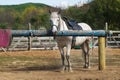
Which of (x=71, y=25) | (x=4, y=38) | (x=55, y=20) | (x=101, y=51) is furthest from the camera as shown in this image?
(x=71, y=25)

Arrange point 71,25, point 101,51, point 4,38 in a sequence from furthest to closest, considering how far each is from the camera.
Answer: point 71,25
point 101,51
point 4,38

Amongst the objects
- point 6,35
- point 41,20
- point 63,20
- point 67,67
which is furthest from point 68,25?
point 41,20

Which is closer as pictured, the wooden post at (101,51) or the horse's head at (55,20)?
the horse's head at (55,20)

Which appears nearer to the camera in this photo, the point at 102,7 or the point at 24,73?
the point at 24,73

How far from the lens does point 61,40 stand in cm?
1280

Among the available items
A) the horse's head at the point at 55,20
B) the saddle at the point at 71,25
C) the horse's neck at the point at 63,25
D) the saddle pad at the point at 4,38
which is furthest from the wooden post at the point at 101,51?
the saddle pad at the point at 4,38

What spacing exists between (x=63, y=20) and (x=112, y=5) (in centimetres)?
2570

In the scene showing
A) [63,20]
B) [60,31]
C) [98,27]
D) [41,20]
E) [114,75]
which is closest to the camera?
[114,75]

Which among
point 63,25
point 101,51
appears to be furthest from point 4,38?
point 101,51

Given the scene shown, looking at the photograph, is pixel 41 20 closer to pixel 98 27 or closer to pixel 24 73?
pixel 98 27

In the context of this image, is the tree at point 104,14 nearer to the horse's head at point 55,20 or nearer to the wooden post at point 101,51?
the wooden post at point 101,51

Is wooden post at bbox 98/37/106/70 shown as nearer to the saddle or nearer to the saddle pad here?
the saddle

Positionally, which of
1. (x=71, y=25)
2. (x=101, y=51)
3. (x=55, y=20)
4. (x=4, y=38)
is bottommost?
(x=101, y=51)

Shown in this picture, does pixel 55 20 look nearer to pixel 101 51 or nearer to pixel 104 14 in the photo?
pixel 101 51
